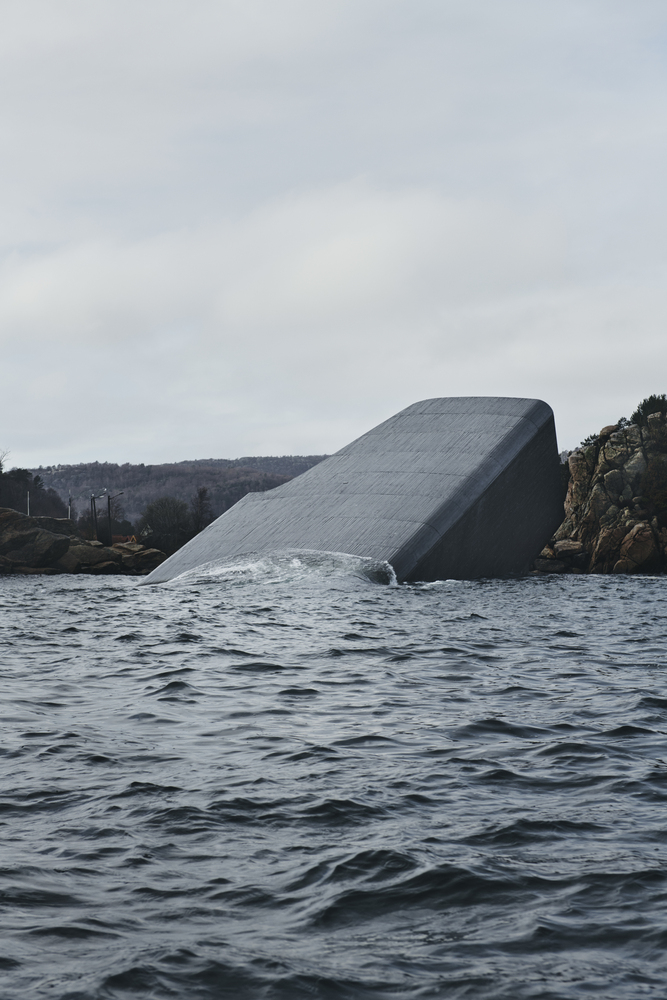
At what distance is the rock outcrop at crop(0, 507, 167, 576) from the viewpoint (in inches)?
2197

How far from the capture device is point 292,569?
2816cm

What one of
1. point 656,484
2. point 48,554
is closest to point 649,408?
point 656,484

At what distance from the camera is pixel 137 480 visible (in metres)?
193

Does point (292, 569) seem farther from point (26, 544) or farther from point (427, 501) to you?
point (26, 544)

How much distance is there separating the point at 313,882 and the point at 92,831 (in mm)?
1611

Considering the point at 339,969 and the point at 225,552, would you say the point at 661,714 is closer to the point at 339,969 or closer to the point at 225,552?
the point at 339,969

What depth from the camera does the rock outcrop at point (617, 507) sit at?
6122 cm

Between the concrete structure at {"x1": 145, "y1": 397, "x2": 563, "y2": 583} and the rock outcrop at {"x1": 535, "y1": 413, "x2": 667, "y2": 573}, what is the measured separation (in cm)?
2567

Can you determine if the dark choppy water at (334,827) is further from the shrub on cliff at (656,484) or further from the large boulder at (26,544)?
the shrub on cliff at (656,484)

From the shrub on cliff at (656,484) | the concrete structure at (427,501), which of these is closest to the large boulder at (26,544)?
the concrete structure at (427,501)

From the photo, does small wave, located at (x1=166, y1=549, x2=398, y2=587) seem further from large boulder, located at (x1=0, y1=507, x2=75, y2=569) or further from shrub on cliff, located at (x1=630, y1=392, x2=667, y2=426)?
shrub on cliff, located at (x1=630, y1=392, x2=667, y2=426)

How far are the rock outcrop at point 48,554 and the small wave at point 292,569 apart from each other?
2792 centimetres

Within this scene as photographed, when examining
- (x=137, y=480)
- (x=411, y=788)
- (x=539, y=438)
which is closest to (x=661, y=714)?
(x=411, y=788)

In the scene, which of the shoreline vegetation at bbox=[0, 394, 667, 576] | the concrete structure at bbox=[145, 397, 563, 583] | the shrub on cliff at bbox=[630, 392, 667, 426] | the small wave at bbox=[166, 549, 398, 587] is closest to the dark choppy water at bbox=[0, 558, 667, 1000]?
the small wave at bbox=[166, 549, 398, 587]
